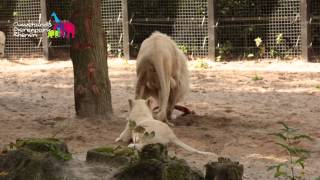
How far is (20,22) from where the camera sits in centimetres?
1723

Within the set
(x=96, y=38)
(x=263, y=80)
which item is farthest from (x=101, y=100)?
(x=263, y=80)

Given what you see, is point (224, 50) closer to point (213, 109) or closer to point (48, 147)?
point (213, 109)

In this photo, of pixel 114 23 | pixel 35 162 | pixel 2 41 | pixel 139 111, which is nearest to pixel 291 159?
pixel 35 162

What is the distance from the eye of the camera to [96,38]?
8.09 m

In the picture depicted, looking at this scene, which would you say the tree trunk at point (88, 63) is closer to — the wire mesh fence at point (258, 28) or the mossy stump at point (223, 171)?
the mossy stump at point (223, 171)

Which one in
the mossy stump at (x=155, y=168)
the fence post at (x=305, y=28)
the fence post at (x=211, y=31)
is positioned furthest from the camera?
the fence post at (x=211, y=31)

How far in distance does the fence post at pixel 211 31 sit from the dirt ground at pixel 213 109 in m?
0.57

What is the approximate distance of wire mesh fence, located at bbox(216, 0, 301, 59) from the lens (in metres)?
15.3

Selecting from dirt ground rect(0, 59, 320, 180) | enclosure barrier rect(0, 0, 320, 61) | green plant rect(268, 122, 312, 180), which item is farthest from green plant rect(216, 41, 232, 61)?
green plant rect(268, 122, 312, 180)

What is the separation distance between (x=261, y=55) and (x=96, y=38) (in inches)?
320

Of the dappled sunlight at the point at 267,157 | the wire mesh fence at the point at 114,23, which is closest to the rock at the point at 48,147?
the dappled sunlight at the point at 267,157

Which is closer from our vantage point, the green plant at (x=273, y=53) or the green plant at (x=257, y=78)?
the green plant at (x=257, y=78)

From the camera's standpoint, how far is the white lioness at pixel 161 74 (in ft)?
26.3

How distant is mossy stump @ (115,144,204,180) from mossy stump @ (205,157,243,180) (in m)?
0.10
